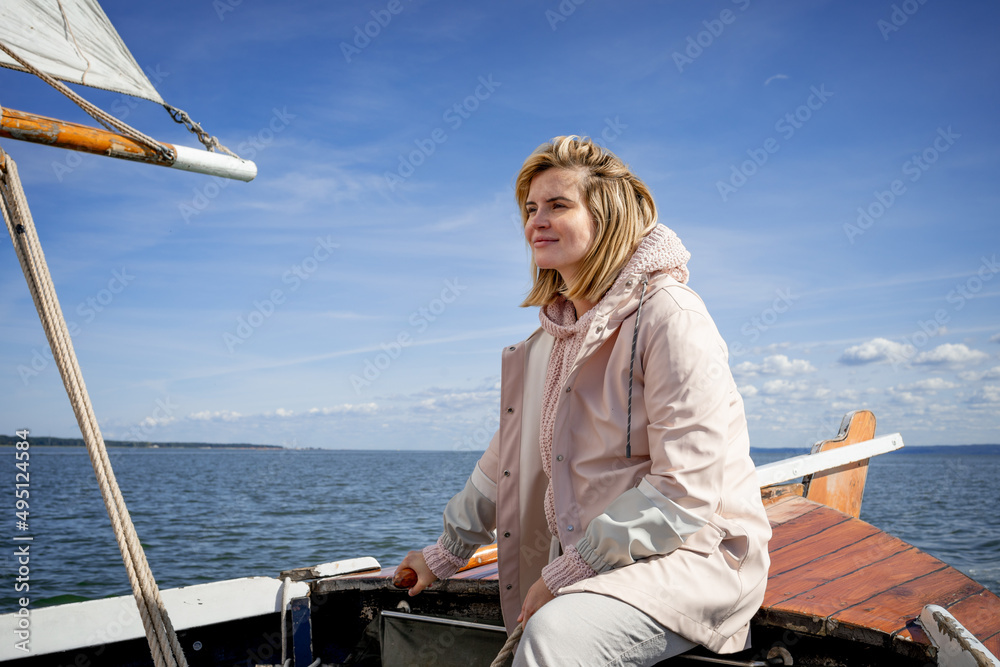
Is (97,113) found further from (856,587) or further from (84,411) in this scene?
(856,587)

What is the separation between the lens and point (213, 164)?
4.98 meters

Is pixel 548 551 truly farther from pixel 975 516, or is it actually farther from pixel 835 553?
pixel 975 516

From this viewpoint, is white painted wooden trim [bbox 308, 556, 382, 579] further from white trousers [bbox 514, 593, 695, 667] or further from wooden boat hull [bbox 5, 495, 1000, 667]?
white trousers [bbox 514, 593, 695, 667]

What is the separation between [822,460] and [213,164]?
457cm

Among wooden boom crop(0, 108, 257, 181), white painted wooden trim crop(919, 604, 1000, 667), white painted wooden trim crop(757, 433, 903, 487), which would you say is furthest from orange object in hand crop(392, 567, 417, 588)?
wooden boom crop(0, 108, 257, 181)

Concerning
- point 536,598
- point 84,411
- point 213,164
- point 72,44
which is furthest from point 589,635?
point 72,44

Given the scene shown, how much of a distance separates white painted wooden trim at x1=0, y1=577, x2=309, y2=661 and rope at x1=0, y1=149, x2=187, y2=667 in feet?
2.48

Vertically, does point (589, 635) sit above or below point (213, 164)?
below

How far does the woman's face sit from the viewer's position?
1915 millimetres

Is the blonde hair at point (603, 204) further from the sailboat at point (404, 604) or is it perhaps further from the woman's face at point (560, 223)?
the sailboat at point (404, 604)

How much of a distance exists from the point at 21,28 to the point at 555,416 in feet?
16.8

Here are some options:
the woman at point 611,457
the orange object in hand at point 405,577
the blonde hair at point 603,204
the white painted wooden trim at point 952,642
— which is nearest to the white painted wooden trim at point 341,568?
the orange object in hand at point 405,577

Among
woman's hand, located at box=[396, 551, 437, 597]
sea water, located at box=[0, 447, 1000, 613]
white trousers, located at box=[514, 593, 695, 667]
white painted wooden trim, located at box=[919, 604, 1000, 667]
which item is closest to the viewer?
white trousers, located at box=[514, 593, 695, 667]

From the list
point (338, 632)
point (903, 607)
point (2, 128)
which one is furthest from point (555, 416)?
point (2, 128)
